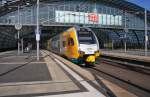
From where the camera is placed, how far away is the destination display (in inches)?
3056

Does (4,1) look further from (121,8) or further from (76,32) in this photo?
(76,32)

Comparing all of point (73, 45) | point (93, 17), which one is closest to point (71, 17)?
point (93, 17)

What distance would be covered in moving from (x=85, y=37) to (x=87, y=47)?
1.16 metres

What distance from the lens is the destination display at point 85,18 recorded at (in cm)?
7762

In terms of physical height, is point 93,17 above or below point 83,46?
above

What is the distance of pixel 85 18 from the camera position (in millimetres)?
79875

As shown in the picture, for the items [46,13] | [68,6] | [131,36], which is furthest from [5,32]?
[131,36]

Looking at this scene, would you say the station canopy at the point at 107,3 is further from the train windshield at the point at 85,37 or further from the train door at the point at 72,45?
the train windshield at the point at 85,37

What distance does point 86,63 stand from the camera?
25.5 metres

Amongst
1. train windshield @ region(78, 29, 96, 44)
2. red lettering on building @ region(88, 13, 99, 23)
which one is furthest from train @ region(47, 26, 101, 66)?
red lettering on building @ region(88, 13, 99, 23)

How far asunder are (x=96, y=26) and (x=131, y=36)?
2121 cm

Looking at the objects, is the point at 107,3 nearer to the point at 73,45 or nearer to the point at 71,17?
the point at 71,17

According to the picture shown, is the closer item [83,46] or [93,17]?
[83,46]

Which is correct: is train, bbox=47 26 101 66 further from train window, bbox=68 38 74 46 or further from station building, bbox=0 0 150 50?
station building, bbox=0 0 150 50
